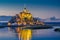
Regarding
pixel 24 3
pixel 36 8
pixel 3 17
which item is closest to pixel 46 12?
pixel 36 8

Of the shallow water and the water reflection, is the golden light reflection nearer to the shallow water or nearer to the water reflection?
the water reflection

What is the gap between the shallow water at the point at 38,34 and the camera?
5416 millimetres

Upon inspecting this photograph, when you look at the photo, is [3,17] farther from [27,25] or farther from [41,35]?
[41,35]

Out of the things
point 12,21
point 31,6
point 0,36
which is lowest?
point 0,36

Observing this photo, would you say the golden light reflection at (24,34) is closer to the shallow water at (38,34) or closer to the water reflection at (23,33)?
the water reflection at (23,33)

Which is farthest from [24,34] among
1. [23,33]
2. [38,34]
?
[38,34]

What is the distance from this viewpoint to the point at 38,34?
18.3 feet

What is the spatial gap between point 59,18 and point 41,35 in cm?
68

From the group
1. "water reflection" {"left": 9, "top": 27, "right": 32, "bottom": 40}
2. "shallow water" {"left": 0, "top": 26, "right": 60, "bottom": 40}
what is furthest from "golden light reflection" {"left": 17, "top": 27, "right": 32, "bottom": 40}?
"shallow water" {"left": 0, "top": 26, "right": 60, "bottom": 40}

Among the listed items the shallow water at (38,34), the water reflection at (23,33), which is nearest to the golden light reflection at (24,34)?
the water reflection at (23,33)

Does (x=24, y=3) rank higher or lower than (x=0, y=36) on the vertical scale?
higher

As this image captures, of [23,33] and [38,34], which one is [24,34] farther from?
[38,34]

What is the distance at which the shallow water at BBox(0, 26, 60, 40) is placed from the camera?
542 cm

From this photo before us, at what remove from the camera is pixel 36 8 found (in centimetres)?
573
